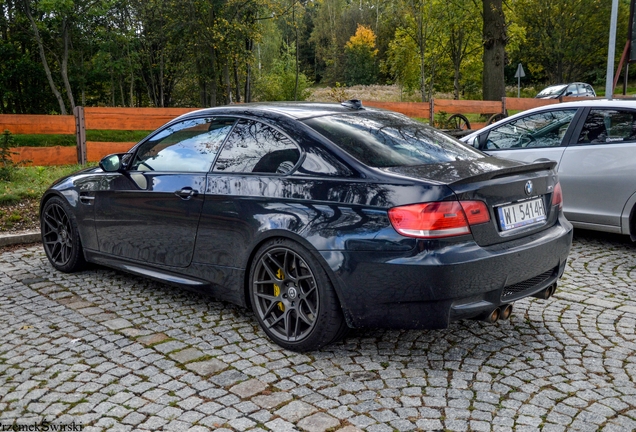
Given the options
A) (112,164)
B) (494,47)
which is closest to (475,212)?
(112,164)

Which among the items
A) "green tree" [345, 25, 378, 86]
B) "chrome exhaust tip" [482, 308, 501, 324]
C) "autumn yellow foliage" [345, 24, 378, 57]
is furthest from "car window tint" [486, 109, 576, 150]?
"autumn yellow foliage" [345, 24, 378, 57]

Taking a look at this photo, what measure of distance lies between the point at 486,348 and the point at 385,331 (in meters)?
0.68

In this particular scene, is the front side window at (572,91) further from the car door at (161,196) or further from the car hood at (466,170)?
the car door at (161,196)

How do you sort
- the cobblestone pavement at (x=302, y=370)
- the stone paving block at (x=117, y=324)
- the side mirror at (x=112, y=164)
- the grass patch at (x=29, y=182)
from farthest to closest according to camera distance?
1. the grass patch at (x=29, y=182)
2. the side mirror at (x=112, y=164)
3. the stone paving block at (x=117, y=324)
4. the cobblestone pavement at (x=302, y=370)

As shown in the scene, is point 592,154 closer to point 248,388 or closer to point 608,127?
point 608,127

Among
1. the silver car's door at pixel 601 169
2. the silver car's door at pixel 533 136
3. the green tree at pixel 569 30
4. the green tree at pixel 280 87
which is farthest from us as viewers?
the green tree at pixel 569 30

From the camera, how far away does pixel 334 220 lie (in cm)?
342

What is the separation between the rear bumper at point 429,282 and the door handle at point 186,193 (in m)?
1.24

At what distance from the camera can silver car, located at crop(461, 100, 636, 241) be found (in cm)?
600

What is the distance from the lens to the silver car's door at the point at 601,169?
5.98 meters

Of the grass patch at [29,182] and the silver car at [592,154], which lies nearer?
the silver car at [592,154]

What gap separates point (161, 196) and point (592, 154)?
4377 mm

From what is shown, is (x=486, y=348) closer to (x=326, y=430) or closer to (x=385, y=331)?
(x=385, y=331)

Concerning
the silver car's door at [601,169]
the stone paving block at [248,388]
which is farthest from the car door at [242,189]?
the silver car's door at [601,169]
